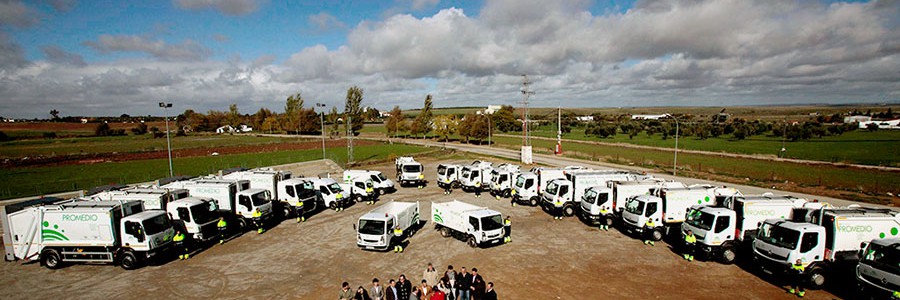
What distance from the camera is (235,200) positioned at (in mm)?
21562

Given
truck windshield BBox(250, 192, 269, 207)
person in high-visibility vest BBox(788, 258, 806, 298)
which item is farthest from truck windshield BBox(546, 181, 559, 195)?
truck windshield BBox(250, 192, 269, 207)

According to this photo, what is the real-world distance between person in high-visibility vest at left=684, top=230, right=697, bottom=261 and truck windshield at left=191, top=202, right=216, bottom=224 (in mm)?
21326

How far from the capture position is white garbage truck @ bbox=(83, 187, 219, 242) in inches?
715

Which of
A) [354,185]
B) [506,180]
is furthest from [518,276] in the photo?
[354,185]

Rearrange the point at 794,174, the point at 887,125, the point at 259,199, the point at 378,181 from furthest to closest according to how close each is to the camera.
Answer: the point at 887,125 < the point at 794,174 < the point at 378,181 < the point at 259,199

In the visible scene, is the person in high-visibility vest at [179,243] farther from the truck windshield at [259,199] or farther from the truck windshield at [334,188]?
the truck windshield at [334,188]

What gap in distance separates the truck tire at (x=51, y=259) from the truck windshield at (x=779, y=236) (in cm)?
2715

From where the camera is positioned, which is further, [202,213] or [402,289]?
[202,213]

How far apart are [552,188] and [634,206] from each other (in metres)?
5.79

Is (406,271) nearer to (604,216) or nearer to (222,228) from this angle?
(222,228)

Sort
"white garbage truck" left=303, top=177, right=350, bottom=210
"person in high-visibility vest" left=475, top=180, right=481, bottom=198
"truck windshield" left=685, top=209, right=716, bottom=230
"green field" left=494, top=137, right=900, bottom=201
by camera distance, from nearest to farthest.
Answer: "truck windshield" left=685, top=209, right=716, bottom=230 < "white garbage truck" left=303, top=177, right=350, bottom=210 < "person in high-visibility vest" left=475, top=180, right=481, bottom=198 < "green field" left=494, top=137, right=900, bottom=201

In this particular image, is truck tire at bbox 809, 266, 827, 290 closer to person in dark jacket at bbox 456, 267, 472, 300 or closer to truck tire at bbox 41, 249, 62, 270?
person in dark jacket at bbox 456, 267, 472, 300

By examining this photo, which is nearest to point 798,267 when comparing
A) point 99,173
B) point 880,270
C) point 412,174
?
point 880,270

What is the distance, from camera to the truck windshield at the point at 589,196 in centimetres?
2131
